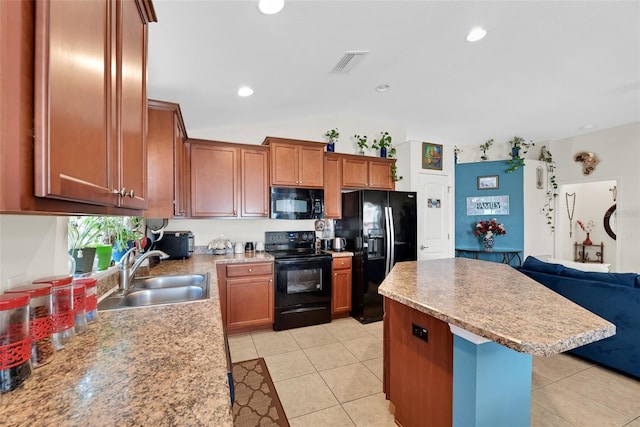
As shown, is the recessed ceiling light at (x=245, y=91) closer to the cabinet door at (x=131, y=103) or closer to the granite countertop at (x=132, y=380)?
the cabinet door at (x=131, y=103)

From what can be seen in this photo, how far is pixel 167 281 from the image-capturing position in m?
2.22

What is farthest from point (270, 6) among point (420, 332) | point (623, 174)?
point (623, 174)

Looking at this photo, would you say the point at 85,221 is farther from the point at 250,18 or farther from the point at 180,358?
the point at 250,18

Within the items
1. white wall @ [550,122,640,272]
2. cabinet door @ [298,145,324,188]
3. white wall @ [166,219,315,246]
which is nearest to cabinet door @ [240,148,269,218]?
white wall @ [166,219,315,246]

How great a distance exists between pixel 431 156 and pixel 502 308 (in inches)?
140

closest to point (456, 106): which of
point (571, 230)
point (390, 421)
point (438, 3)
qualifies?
point (438, 3)

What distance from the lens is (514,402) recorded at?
4.39ft

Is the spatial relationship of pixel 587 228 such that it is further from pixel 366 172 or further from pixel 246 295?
pixel 246 295

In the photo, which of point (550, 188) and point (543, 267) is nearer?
point (543, 267)

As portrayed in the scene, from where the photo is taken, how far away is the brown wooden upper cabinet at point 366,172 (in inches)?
160

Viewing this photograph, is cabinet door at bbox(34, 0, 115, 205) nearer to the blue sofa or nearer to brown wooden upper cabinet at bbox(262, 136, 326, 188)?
brown wooden upper cabinet at bbox(262, 136, 326, 188)

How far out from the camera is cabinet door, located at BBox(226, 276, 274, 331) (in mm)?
3102

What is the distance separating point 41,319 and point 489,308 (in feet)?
5.73

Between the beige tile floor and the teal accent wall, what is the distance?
303 centimetres
